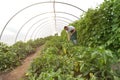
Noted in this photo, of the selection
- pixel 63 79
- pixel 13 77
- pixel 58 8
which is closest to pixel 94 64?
pixel 63 79

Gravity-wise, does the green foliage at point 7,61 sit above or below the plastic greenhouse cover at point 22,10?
below

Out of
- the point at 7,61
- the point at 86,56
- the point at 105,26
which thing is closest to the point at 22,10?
the point at 7,61

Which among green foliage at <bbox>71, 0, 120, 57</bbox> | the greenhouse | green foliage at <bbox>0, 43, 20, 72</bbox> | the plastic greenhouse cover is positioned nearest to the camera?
the greenhouse

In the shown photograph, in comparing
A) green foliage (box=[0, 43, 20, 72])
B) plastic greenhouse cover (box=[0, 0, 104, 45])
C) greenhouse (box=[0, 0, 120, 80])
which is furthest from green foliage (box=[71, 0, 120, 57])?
plastic greenhouse cover (box=[0, 0, 104, 45])

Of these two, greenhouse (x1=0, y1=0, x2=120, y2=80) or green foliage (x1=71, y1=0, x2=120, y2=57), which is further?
green foliage (x1=71, y1=0, x2=120, y2=57)

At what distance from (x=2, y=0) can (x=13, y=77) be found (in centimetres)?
516

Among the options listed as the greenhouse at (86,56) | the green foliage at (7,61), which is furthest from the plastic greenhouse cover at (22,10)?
the green foliage at (7,61)

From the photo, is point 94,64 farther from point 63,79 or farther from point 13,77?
point 13,77

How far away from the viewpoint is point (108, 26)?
5.57 m

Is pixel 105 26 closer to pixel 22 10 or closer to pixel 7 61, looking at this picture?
pixel 7 61

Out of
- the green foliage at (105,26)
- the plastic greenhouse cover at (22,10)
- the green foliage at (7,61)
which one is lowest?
the green foliage at (7,61)

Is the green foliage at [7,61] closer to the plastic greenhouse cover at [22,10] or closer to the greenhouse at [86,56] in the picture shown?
the greenhouse at [86,56]

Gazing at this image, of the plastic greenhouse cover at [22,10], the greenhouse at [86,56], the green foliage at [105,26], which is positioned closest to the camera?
the greenhouse at [86,56]

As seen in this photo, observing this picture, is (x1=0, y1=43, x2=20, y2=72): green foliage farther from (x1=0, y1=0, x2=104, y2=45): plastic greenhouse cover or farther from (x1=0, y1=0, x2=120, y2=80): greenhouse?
(x1=0, y1=0, x2=104, y2=45): plastic greenhouse cover
